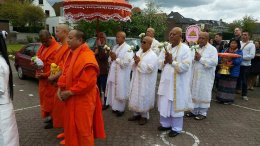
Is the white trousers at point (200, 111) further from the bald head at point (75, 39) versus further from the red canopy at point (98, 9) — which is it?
the bald head at point (75, 39)

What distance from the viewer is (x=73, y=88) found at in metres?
3.76

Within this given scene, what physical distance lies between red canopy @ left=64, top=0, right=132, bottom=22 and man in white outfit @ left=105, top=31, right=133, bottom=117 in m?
0.60

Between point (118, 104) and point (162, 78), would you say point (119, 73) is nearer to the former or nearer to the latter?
point (118, 104)

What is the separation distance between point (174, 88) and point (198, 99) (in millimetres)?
1507

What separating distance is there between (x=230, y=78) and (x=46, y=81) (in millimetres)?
5101

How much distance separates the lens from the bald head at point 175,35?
5.20 meters

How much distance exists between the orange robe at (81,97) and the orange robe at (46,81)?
5.04ft

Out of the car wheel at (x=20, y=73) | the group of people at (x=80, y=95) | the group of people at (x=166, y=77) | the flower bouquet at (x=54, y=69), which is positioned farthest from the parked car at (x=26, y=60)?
the group of people at (x=80, y=95)

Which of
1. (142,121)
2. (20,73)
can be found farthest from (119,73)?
(20,73)

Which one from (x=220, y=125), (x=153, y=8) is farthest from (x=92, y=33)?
(x=220, y=125)

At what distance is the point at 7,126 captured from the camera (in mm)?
3096

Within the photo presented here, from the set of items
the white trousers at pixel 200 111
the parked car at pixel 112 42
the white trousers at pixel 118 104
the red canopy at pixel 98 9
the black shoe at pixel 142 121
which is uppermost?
the red canopy at pixel 98 9

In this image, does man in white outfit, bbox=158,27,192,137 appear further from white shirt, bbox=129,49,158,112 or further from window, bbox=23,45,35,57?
window, bbox=23,45,35,57

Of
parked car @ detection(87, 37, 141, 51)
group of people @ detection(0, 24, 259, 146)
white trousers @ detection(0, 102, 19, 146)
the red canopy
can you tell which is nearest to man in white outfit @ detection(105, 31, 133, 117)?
group of people @ detection(0, 24, 259, 146)
